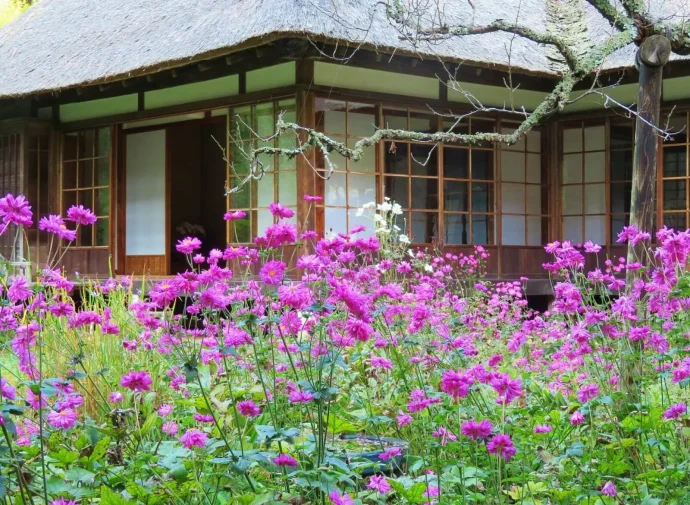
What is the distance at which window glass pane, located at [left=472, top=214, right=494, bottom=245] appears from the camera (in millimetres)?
8336

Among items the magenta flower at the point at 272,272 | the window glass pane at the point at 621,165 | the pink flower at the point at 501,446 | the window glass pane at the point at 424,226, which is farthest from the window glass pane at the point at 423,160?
the pink flower at the point at 501,446

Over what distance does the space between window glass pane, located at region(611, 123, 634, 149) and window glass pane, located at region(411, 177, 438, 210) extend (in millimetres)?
1841

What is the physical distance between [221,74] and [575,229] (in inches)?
143

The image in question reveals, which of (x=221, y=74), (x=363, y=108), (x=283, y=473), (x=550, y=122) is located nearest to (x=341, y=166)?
(x=363, y=108)

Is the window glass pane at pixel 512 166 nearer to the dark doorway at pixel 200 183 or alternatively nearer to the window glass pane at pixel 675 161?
the window glass pane at pixel 675 161

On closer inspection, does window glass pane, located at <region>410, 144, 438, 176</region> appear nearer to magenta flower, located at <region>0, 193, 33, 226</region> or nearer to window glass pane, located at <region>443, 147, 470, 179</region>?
window glass pane, located at <region>443, 147, 470, 179</region>

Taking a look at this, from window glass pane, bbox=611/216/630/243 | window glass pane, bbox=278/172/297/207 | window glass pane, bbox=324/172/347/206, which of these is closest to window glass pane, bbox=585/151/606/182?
window glass pane, bbox=611/216/630/243

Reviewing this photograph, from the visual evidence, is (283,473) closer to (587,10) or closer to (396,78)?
(396,78)

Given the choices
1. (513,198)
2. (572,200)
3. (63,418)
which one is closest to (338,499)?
(63,418)

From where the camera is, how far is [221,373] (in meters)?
2.81

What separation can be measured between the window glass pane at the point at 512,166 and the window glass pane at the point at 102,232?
3.94 metres

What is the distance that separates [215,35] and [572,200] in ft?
12.5

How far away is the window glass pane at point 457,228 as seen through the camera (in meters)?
8.17

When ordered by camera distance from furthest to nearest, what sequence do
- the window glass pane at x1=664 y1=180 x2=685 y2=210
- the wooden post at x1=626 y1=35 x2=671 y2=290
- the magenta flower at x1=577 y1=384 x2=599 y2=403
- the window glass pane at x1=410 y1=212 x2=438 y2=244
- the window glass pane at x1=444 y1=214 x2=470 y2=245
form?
the window glass pane at x1=664 y1=180 x2=685 y2=210 → the window glass pane at x1=444 y1=214 x2=470 y2=245 → the window glass pane at x1=410 y1=212 x2=438 y2=244 → the wooden post at x1=626 y1=35 x2=671 y2=290 → the magenta flower at x1=577 y1=384 x2=599 y2=403
